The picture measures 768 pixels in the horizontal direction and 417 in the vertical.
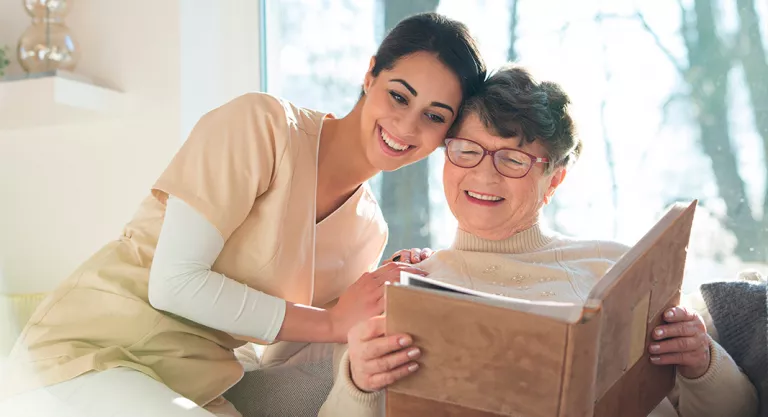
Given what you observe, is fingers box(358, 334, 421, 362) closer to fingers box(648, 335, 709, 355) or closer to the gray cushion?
fingers box(648, 335, 709, 355)

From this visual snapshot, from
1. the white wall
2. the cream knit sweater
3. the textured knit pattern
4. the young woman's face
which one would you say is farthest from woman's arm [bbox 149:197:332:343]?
the white wall

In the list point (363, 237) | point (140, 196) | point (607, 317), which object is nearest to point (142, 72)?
point (140, 196)

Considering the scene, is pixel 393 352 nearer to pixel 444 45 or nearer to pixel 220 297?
pixel 220 297

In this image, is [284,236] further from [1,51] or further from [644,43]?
[1,51]

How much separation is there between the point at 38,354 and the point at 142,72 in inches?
56.0

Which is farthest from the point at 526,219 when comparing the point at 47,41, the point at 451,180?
the point at 47,41

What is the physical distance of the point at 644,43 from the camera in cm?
225

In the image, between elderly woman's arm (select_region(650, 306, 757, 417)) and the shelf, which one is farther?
the shelf

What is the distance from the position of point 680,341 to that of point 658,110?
121 cm

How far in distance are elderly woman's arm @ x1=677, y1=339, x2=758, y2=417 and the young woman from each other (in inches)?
20.6

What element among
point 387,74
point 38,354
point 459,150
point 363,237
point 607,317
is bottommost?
point 38,354

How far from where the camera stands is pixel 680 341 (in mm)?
1170

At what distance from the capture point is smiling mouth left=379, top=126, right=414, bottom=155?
147 cm

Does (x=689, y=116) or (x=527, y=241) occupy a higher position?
(x=689, y=116)
